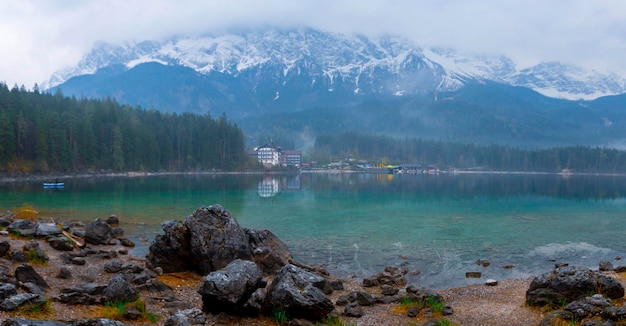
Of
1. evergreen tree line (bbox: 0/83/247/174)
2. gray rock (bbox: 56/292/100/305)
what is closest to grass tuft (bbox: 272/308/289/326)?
gray rock (bbox: 56/292/100/305)

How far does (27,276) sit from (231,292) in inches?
340

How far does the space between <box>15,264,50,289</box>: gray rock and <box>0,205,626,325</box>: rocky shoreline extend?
38 mm

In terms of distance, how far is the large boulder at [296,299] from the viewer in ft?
55.7

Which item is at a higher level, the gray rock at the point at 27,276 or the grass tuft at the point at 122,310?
the gray rock at the point at 27,276

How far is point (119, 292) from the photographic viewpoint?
58.3 feet

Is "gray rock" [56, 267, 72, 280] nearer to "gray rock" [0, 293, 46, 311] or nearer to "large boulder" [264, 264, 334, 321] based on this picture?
"gray rock" [0, 293, 46, 311]

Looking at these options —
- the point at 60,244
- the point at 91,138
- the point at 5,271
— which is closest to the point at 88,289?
the point at 5,271

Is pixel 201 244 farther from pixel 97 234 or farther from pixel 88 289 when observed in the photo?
pixel 97 234

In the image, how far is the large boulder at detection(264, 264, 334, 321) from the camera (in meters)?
17.0

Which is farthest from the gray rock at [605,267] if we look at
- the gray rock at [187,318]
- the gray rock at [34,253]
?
the gray rock at [34,253]

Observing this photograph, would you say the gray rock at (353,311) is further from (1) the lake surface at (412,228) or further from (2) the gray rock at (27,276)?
(2) the gray rock at (27,276)

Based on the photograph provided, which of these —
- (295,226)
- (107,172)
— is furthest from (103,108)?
(295,226)

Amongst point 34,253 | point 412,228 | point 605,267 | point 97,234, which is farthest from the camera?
point 412,228

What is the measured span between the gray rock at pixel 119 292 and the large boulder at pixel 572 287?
16.2 metres
